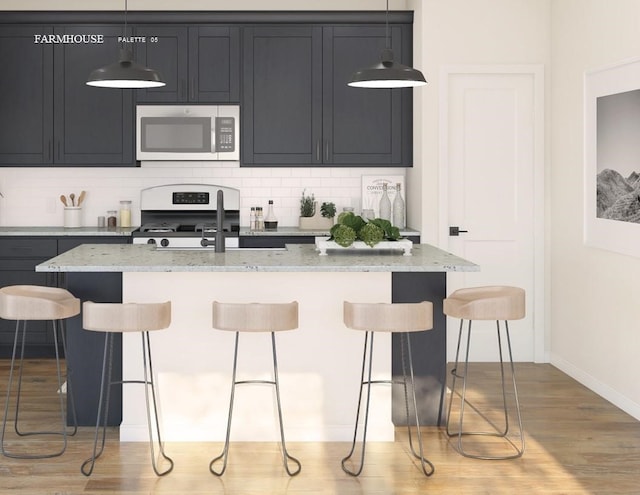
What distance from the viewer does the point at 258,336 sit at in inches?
181

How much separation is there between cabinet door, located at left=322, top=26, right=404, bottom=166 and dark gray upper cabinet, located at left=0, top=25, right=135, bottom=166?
1.61 meters

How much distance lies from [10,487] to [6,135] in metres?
3.80

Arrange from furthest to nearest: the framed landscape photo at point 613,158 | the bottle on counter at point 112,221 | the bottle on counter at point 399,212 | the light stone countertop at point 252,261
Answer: the bottle on counter at point 112,221 → the bottle on counter at point 399,212 → the framed landscape photo at point 613,158 → the light stone countertop at point 252,261

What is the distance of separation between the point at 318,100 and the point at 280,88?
0.32 metres

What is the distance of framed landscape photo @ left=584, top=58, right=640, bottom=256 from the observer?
512 centimetres

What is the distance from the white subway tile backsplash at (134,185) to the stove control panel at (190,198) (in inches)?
4.6

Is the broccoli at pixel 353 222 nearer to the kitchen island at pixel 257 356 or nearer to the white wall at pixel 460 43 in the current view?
the kitchen island at pixel 257 356

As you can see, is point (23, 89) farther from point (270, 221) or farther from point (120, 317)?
point (120, 317)

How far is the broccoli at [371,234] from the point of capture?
4.77m

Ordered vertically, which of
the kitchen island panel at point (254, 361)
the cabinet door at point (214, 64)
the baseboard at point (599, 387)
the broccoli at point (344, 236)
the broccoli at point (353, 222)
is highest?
the cabinet door at point (214, 64)

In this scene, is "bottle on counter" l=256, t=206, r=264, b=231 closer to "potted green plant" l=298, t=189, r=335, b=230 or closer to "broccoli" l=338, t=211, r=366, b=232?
"potted green plant" l=298, t=189, r=335, b=230

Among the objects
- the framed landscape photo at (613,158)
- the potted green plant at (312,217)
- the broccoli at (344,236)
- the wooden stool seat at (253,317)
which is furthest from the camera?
the potted green plant at (312,217)

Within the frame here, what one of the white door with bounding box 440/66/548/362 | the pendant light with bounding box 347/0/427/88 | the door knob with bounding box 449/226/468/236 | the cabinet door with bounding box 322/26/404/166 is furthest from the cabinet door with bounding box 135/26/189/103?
the pendant light with bounding box 347/0/427/88

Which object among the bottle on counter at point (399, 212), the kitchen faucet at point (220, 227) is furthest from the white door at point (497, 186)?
the kitchen faucet at point (220, 227)
